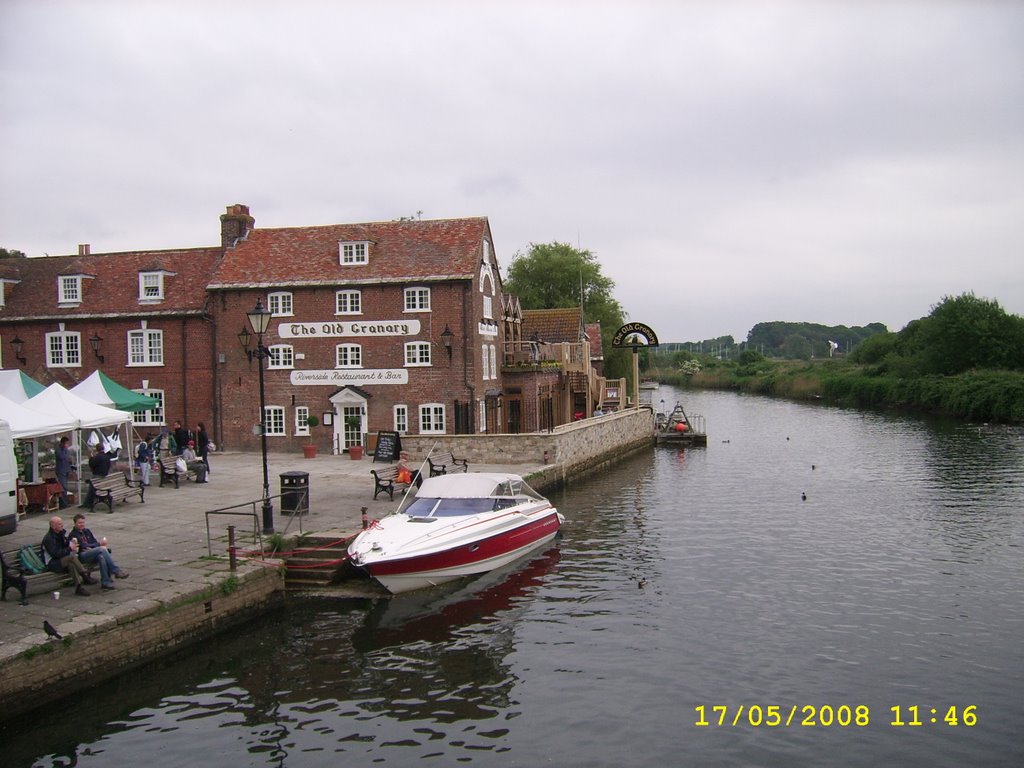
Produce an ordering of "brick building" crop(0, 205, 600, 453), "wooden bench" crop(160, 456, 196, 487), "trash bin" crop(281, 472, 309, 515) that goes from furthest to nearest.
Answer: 1. "brick building" crop(0, 205, 600, 453)
2. "wooden bench" crop(160, 456, 196, 487)
3. "trash bin" crop(281, 472, 309, 515)

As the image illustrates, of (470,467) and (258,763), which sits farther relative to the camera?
(470,467)

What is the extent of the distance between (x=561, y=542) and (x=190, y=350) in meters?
20.7

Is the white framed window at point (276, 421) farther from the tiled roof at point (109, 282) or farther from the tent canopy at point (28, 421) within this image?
the tent canopy at point (28, 421)

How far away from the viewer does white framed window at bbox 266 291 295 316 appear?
33750 mm

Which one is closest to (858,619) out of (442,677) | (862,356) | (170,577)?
(442,677)

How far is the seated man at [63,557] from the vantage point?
1323 cm

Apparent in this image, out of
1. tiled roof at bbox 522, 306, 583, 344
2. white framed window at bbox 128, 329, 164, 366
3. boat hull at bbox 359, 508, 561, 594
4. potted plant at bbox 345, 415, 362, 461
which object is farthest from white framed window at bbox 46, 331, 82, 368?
boat hull at bbox 359, 508, 561, 594

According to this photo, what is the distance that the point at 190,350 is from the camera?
3447cm

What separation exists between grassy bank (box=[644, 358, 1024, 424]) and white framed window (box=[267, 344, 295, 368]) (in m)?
48.8

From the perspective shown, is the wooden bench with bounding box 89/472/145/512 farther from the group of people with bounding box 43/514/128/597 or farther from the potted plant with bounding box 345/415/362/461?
the potted plant with bounding box 345/415/362/461

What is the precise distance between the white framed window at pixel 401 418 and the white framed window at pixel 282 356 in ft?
16.5

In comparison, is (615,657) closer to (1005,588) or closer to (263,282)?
(1005,588)

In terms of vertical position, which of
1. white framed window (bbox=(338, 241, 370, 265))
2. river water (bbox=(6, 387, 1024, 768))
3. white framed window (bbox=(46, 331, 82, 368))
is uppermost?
white framed window (bbox=(338, 241, 370, 265))

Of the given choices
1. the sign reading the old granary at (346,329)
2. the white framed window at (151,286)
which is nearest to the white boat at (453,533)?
the sign reading the old granary at (346,329)
